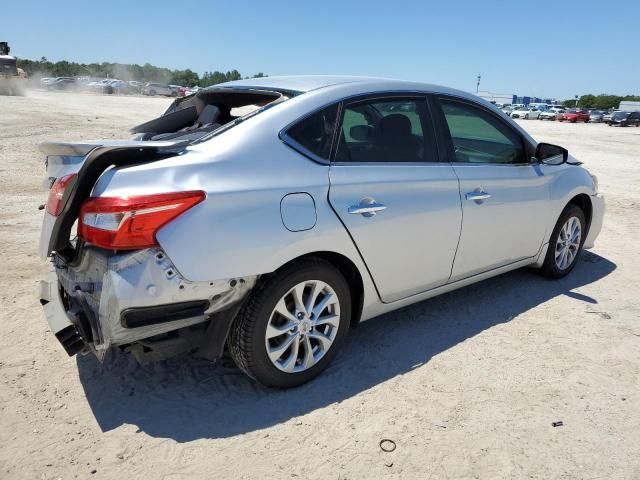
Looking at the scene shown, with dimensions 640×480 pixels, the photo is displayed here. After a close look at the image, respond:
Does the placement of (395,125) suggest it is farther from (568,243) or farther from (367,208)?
(568,243)

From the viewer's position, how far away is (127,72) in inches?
4102

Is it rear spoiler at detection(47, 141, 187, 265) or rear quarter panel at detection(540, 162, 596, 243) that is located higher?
rear spoiler at detection(47, 141, 187, 265)

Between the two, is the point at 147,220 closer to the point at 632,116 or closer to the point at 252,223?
the point at 252,223

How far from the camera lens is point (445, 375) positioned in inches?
122

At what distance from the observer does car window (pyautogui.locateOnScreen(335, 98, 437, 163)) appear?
2961mm

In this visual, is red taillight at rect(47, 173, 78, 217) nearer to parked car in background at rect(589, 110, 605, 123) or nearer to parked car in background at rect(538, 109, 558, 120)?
parked car in background at rect(589, 110, 605, 123)

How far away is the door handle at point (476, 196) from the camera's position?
3.46 metres

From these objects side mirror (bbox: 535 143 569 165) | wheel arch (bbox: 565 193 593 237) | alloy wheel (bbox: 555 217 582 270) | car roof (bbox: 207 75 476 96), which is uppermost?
car roof (bbox: 207 75 476 96)

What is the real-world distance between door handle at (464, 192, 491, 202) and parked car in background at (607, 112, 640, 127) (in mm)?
45091

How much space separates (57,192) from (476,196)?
2.62m

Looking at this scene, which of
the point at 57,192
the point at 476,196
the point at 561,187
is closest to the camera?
the point at 57,192

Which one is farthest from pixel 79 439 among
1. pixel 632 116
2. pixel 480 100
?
pixel 632 116

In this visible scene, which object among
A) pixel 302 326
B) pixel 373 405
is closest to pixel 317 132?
pixel 302 326

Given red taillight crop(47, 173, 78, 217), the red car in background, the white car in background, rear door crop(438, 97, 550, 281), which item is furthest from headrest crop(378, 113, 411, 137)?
the white car in background
